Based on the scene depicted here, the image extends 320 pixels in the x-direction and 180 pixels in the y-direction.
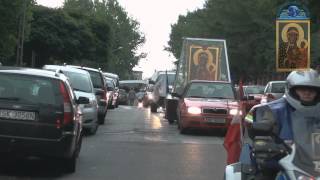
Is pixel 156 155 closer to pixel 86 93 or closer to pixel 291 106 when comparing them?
pixel 86 93

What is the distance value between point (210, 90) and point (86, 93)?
3.84 metres

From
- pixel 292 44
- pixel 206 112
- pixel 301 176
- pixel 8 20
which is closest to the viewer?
pixel 301 176

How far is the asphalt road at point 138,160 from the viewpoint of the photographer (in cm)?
1152

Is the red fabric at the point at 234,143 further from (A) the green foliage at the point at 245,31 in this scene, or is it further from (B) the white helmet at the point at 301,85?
(A) the green foliage at the point at 245,31

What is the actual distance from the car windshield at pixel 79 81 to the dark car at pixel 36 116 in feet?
27.5

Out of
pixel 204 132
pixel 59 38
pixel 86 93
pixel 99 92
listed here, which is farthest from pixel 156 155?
pixel 59 38

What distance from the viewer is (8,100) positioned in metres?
10.8

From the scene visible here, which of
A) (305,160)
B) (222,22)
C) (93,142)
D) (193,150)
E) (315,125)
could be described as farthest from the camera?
(222,22)

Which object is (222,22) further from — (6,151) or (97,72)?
(6,151)

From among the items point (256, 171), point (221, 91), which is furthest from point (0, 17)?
point (256, 171)

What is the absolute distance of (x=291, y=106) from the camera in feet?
18.0

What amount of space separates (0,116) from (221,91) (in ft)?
37.6

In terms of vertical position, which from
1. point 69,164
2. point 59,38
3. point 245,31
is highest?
point 59,38

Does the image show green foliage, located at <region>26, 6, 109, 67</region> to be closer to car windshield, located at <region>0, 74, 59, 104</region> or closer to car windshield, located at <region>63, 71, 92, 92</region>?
car windshield, located at <region>63, 71, 92, 92</region>
